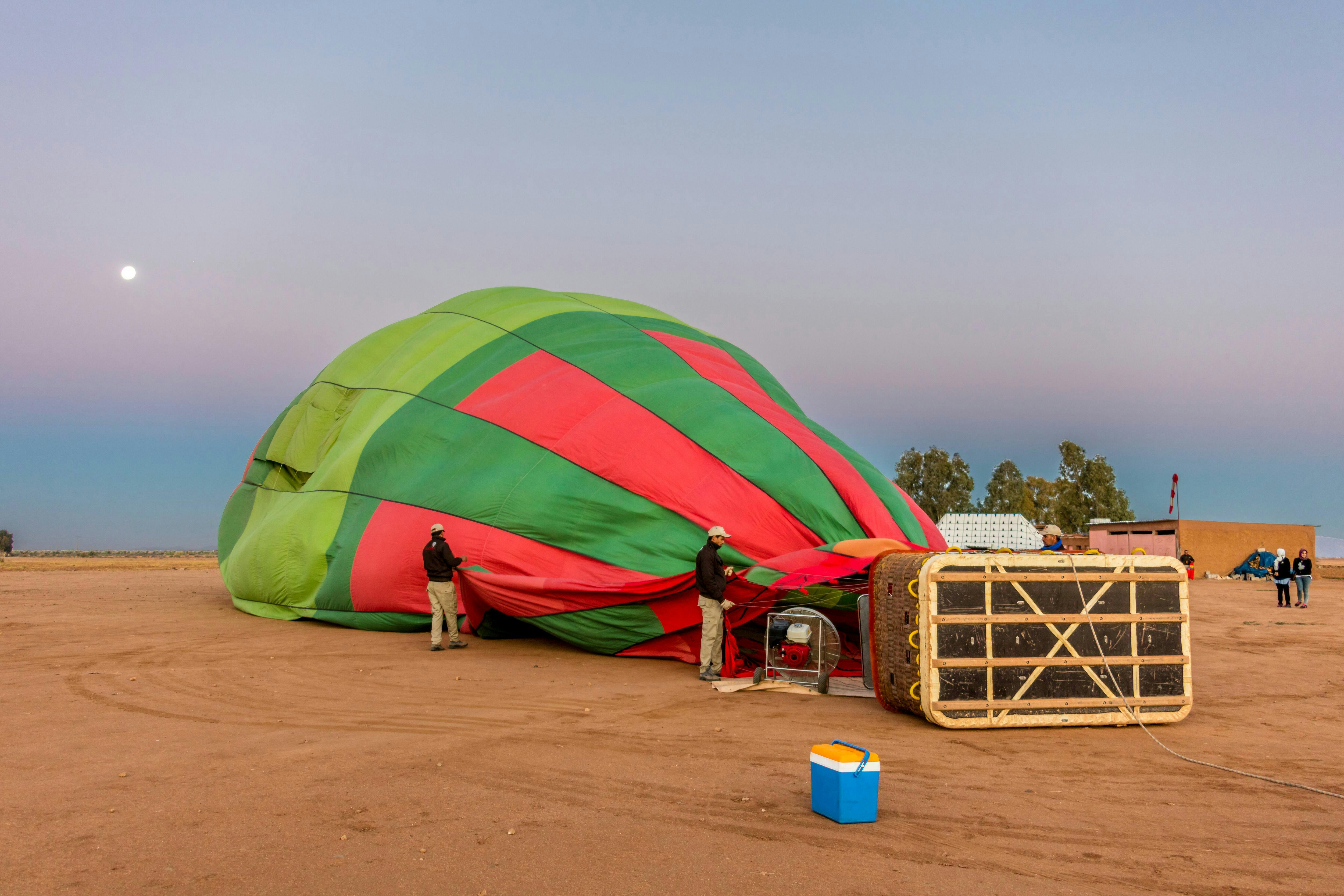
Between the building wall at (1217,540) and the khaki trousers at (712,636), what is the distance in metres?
28.8

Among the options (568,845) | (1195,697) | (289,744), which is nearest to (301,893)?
(568,845)

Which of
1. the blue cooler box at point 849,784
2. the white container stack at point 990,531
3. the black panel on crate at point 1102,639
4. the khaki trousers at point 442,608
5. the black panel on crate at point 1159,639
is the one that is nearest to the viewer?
the blue cooler box at point 849,784

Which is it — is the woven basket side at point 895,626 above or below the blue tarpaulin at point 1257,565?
above

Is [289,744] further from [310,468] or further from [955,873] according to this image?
[310,468]

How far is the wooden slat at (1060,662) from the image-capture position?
6.27 m

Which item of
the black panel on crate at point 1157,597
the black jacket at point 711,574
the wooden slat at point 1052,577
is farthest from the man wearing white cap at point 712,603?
the black panel on crate at point 1157,597

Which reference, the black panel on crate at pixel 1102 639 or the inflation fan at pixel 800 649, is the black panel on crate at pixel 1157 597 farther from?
the inflation fan at pixel 800 649

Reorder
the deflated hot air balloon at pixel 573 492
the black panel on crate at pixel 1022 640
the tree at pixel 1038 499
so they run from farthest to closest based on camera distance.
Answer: the tree at pixel 1038 499 → the deflated hot air balloon at pixel 573 492 → the black panel on crate at pixel 1022 640

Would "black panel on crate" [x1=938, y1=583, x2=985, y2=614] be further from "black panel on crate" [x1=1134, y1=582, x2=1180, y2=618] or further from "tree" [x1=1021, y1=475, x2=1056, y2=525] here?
"tree" [x1=1021, y1=475, x2=1056, y2=525]

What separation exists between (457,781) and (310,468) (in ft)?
33.2

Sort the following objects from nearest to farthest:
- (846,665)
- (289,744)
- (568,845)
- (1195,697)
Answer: (568,845), (289,744), (1195,697), (846,665)

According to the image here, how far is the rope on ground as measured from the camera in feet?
16.8

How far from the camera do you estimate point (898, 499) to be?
10609 mm

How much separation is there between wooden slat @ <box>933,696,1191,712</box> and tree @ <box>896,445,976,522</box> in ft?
188
